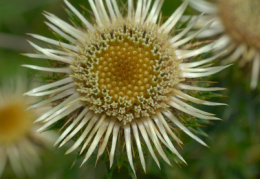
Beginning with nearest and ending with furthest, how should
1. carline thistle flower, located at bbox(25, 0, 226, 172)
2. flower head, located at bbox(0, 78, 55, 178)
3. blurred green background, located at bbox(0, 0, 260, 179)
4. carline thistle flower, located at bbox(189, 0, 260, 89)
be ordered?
carline thistle flower, located at bbox(25, 0, 226, 172) < carline thistle flower, located at bbox(189, 0, 260, 89) < blurred green background, located at bbox(0, 0, 260, 179) < flower head, located at bbox(0, 78, 55, 178)

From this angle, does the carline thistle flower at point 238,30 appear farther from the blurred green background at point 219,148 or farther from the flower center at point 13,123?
the flower center at point 13,123

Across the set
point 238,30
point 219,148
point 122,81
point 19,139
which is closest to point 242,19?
point 238,30

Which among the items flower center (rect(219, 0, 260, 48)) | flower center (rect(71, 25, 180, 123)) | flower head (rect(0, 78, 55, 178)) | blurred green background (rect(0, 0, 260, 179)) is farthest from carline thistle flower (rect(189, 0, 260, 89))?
flower head (rect(0, 78, 55, 178))

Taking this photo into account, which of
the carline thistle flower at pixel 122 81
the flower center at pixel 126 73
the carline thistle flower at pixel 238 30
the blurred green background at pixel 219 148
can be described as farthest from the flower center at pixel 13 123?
the carline thistle flower at pixel 238 30

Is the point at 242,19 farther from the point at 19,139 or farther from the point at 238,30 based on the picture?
the point at 19,139

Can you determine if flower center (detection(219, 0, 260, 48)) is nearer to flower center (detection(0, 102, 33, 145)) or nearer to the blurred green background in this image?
the blurred green background

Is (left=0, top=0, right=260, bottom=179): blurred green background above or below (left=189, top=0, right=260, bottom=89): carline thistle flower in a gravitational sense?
below

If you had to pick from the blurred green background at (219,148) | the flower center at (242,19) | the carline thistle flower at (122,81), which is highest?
the flower center at (242,19)

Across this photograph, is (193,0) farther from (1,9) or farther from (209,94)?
(1,9)
